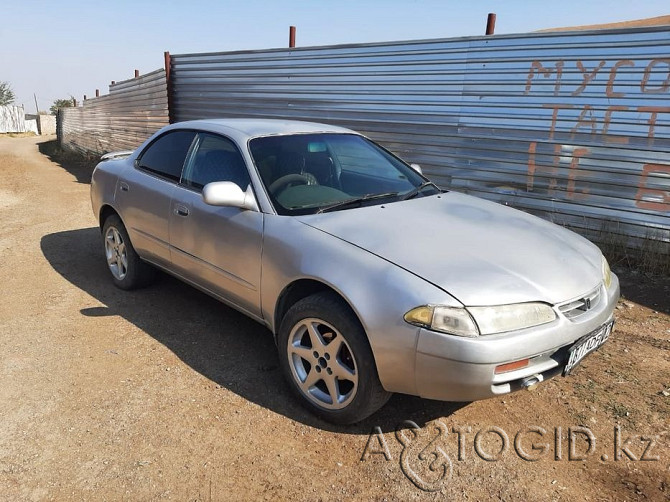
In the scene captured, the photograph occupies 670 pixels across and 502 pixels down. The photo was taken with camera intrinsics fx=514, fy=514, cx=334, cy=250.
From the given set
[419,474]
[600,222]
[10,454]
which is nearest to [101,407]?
[10,454]

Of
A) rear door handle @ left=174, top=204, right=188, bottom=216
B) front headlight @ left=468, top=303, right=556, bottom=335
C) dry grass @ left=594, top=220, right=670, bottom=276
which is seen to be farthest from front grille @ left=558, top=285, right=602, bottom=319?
dry grass @ left=594, top=220, right=670, bottom=276

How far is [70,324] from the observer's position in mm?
3982

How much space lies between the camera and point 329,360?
106 inches

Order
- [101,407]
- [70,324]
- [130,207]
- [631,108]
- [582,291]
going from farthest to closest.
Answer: [631,108] < [130,207] < [70,324] < [101,407] < [582,291]

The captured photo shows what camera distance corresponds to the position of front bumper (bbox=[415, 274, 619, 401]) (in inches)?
88.7

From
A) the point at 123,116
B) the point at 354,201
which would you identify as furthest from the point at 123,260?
the point at 123,116

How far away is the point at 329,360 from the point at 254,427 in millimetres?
552

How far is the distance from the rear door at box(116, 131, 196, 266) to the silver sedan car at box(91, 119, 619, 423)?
0.06 ft

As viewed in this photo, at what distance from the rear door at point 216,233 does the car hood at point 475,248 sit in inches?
17.5

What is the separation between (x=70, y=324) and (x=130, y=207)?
1047mm

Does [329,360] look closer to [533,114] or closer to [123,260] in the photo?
[123,260]

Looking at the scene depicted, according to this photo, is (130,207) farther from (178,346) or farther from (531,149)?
(531,149)

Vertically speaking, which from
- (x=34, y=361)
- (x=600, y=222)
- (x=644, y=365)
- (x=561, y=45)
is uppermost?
(x=561, y=45)

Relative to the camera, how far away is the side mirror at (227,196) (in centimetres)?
304
